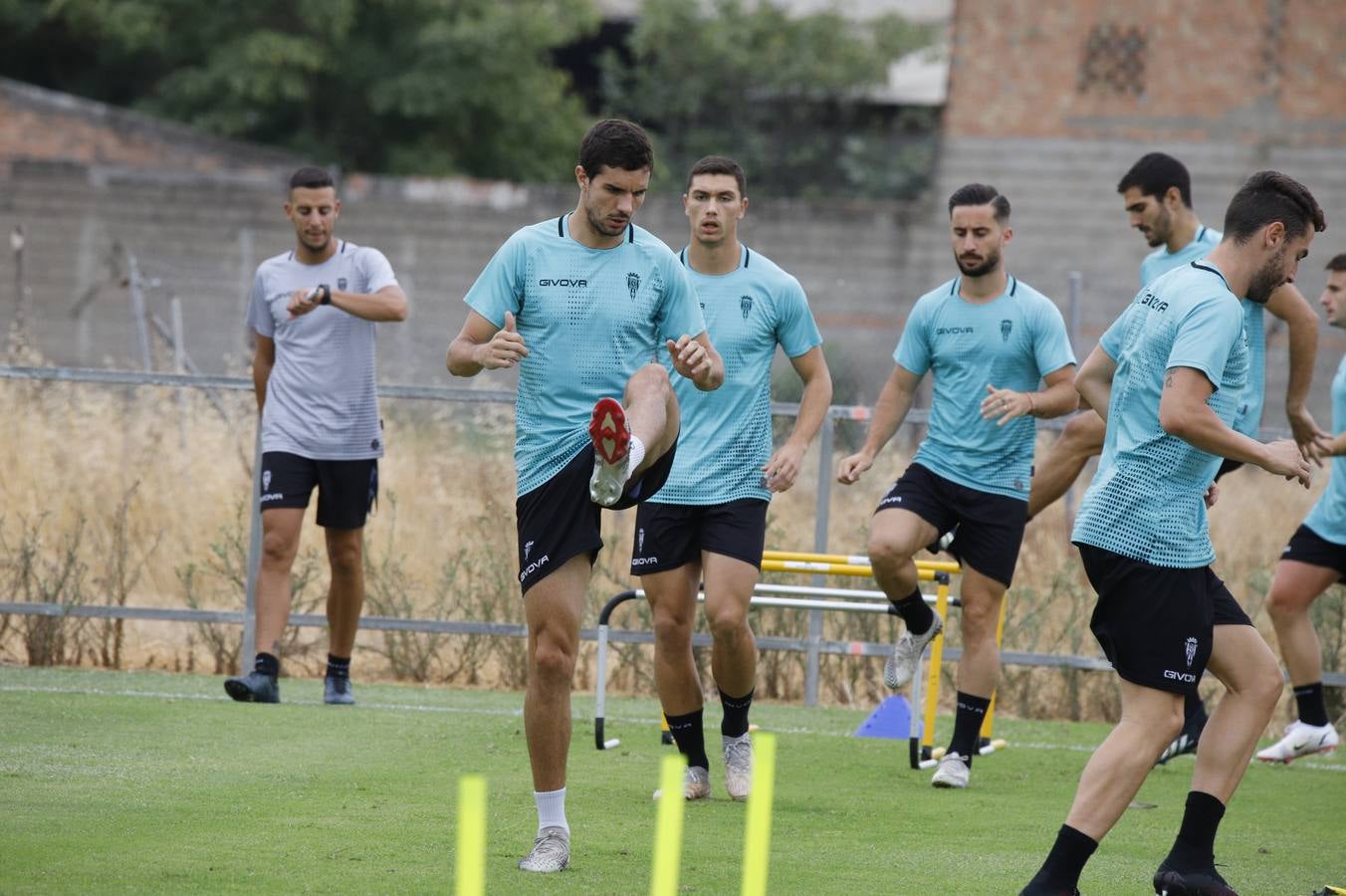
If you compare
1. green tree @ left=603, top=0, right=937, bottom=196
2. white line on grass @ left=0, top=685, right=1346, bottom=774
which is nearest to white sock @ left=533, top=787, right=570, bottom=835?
white line on grass @ left=0, top=685, right=1346, bottom=774

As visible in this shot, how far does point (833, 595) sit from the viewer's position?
341 inches

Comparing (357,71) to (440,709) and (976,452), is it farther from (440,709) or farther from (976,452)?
(976,452)

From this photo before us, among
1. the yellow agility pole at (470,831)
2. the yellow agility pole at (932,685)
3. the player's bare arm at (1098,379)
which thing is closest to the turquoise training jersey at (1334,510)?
the yellow agility pole at (932,685)

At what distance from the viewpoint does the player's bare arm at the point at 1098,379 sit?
571 cm

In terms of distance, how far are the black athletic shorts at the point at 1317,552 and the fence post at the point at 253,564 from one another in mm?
5407

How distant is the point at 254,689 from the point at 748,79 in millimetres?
26930

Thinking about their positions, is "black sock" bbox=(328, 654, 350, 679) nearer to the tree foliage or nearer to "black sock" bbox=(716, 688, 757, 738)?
"black sock" bbox=(716, 688, 757, 738)

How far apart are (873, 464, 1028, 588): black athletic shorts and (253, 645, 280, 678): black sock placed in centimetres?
317

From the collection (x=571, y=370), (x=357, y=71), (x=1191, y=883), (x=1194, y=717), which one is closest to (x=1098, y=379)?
(x=1191, y=883)

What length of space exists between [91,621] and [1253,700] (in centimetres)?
748

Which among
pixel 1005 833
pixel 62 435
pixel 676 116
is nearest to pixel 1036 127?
pixel 676 116

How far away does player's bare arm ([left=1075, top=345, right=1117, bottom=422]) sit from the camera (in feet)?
18.7

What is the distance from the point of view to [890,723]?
887 cm

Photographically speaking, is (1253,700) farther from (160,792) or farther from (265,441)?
(265,441)
